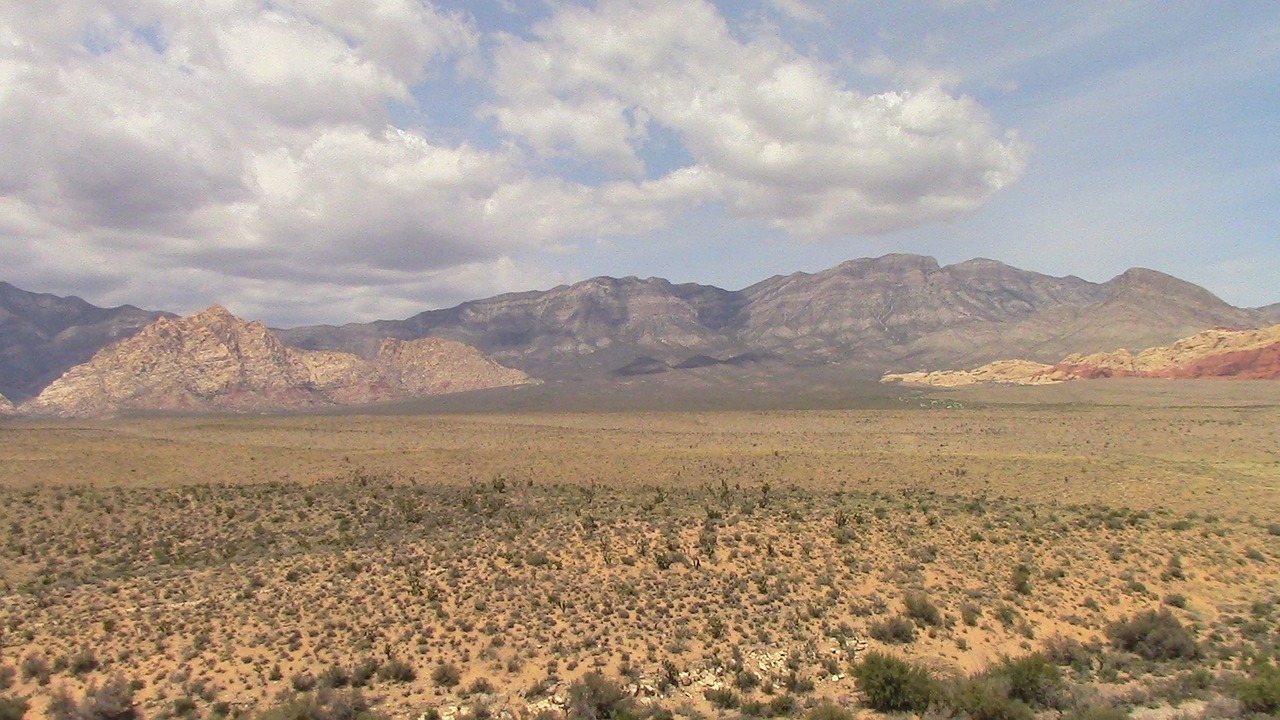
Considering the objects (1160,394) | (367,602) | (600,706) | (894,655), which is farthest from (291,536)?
(1160,394)

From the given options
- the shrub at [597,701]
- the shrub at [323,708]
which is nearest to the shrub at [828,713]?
the shrub at [597,701]

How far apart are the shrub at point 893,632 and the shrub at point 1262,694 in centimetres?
682

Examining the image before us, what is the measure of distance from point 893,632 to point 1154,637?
621cm

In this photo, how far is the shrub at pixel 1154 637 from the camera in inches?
707

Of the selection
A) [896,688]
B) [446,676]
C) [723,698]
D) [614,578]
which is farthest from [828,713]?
[614,578]

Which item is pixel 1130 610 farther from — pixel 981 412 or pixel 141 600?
pixel 981 412

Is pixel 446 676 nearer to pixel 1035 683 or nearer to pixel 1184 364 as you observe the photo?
pixel 1035 683

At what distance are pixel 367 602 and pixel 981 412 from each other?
77.0 meters

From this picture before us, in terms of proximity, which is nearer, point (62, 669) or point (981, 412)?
point (62, 669)

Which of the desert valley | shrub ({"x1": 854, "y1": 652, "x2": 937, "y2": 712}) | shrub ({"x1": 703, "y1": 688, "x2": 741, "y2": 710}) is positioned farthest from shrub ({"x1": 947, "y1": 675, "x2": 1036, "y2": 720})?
shrub ({"x1": 703, "y1": 688, "x2": 741, "y2": 710})

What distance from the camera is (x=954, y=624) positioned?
2017cm

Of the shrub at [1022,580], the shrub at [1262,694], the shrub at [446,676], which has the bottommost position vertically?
the shrub at [446,676]

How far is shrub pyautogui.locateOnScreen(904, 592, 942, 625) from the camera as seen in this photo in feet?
66.6

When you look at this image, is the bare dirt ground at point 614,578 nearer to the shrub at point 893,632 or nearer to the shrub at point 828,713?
the shrub at point 893,632
